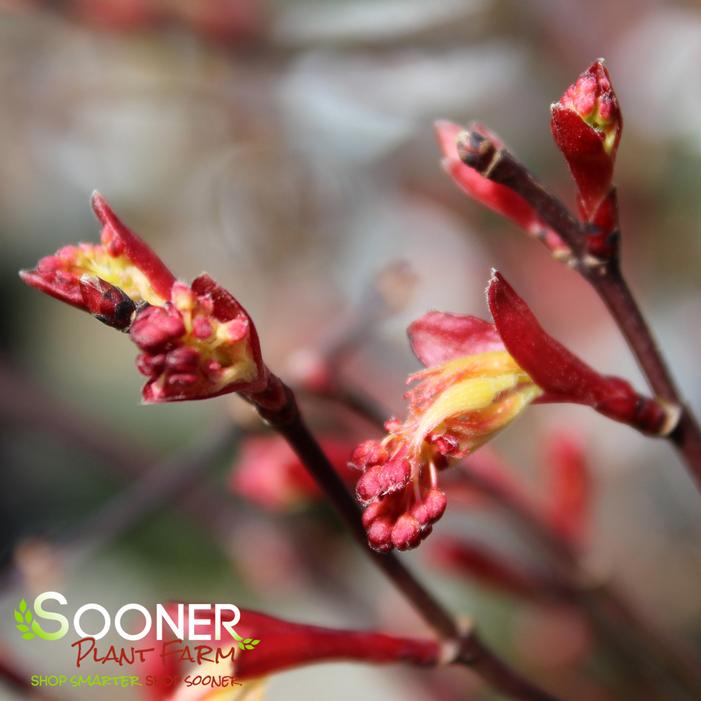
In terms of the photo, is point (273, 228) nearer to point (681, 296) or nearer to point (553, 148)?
point (553, 148)

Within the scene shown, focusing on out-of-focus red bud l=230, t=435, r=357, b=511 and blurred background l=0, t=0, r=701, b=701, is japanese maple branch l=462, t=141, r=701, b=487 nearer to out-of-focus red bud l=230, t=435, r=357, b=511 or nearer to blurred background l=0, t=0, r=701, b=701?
out-of-focus red bud l=230, t=435, r=357, b=511

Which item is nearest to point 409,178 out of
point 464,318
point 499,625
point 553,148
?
point 553,148

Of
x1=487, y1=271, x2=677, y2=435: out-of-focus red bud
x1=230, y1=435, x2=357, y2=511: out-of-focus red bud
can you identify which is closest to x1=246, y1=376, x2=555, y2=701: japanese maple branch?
x1=487, y1=271, x2=677, y2=435: out-of-focus red bud

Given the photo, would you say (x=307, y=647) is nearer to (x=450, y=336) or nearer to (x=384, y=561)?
(x=384, y=561)

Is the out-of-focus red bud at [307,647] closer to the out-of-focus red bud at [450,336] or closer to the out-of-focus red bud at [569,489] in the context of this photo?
the out-of-focus red bud at [450,336]

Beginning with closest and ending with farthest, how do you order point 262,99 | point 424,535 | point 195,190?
point 424,535 < point 262,99 < point 195,190

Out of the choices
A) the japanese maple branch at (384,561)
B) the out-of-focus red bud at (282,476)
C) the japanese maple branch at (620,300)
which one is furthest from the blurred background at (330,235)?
the japanese maple branch at (620,300)
